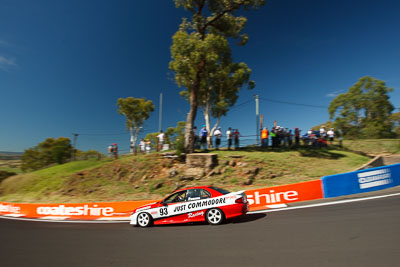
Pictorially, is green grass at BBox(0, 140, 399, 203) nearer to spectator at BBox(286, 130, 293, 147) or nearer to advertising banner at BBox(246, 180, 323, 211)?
spectator at BBox(286, 130, 293, 147)

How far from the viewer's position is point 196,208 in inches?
292

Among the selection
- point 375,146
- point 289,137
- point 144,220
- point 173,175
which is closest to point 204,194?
point 144,220

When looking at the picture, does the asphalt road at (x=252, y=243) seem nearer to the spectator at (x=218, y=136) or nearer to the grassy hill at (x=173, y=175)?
the grassy hill at (x=173, y=175)

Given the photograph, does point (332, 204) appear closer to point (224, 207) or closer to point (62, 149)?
point (224, 207)

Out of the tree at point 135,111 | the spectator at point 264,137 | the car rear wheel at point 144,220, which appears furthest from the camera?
the tree at point 135,111

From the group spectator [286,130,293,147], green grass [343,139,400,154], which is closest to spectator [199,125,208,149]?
spectator [286,130,293,147]

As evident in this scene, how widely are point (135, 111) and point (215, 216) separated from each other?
1240 inches

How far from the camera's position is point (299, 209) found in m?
7.69

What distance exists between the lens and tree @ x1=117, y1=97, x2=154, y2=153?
3534 centimetres

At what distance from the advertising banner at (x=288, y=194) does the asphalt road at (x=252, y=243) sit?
1.60 meters

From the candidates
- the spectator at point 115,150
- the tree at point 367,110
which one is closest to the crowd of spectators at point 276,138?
the spectator at point 115,150

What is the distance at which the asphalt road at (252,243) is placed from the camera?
12.9 feet

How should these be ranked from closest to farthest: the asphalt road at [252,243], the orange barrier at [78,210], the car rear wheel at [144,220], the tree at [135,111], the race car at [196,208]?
the asphalt road at [252,243]
the race car at [196,208]
the car rear wheel at [144,220]
the orange barrier at [78,210]
the tree at [135,111]

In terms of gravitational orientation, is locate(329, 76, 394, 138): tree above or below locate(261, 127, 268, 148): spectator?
above
